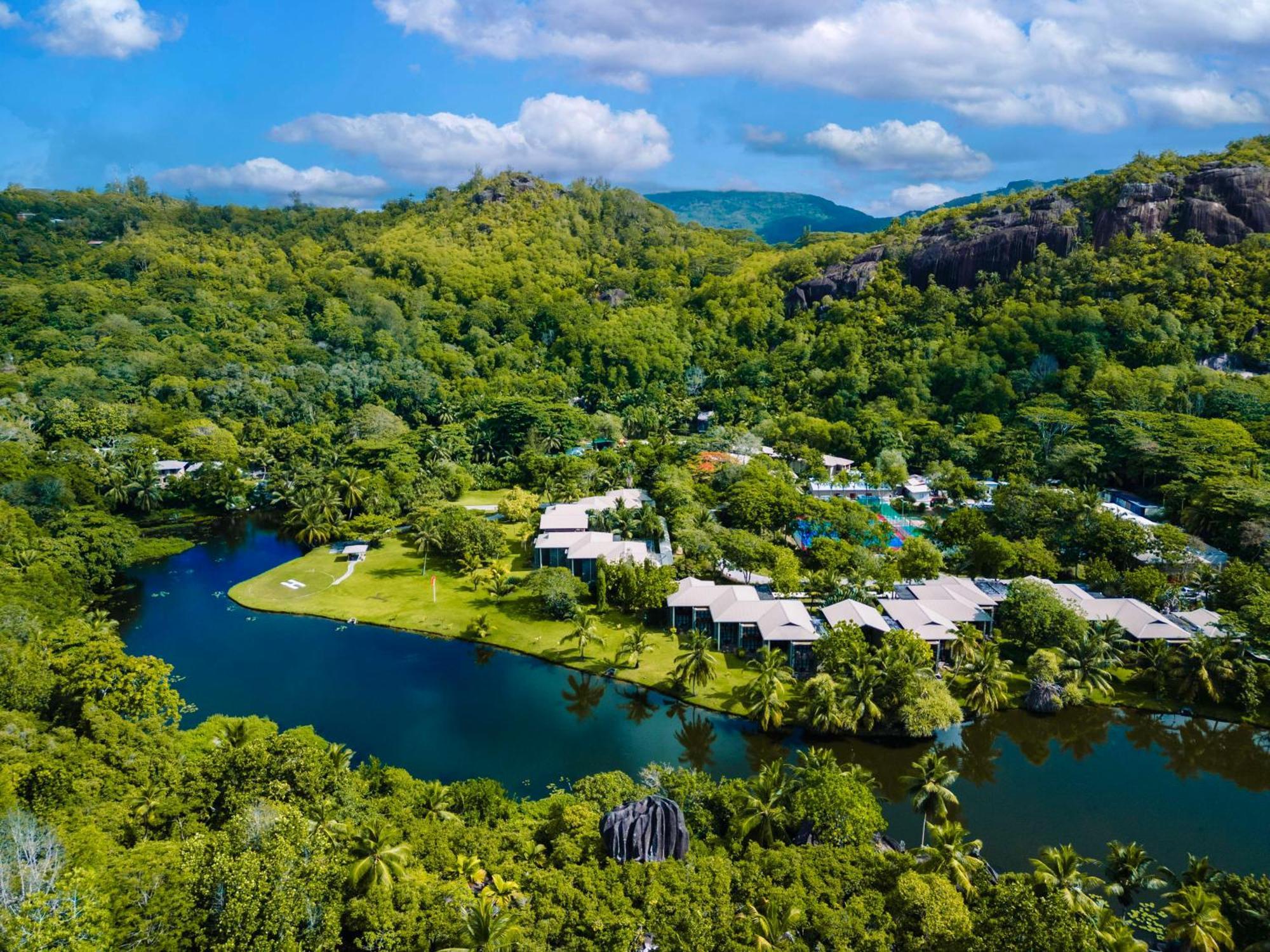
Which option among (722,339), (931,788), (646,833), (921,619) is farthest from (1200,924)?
(722,339)

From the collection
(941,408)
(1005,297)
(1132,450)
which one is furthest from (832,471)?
(1005,297)

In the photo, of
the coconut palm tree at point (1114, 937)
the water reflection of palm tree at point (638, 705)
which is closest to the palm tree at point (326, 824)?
the water reflection of palm tree at point (638, 705)

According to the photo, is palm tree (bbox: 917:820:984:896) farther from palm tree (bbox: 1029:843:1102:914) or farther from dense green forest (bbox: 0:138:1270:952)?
palm tree (bbox: 1029:843:1102:914)

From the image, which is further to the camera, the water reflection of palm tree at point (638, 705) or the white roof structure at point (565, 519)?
the white roof structure at point (565, 519)

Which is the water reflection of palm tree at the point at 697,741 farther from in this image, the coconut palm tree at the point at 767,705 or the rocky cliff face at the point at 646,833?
the rocky cliff face at the point at 646,833

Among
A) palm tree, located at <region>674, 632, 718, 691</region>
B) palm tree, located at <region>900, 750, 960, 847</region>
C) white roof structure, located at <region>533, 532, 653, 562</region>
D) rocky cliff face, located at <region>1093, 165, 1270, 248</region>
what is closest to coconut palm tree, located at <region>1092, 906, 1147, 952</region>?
palm tree, located at <region>900, 750, 960, 847</region>

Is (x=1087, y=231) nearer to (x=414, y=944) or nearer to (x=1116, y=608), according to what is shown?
(x=1116, y=608)
